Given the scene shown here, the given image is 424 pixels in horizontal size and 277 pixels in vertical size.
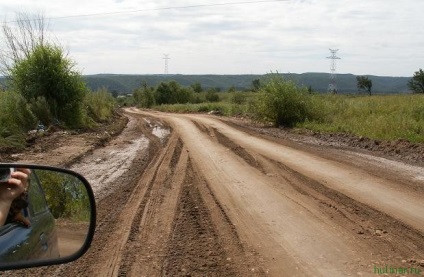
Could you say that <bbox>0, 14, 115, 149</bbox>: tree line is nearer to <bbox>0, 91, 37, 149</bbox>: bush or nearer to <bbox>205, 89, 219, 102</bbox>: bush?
<bbox>0, 91, 37, 149</bbox>: bush

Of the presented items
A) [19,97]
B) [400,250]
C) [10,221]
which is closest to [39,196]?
[10,221]

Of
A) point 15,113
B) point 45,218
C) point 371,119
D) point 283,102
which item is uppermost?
point 283,102

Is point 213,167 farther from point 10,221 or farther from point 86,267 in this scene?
point 10,221

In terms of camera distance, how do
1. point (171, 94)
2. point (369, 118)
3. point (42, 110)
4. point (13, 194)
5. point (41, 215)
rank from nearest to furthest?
point (13, 194)
point (41, 215)
point (42, 110)
point (369, 118)
point (171, 94)

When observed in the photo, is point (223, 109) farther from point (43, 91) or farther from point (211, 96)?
point (211, 96)

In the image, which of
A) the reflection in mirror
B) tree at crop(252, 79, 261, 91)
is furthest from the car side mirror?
tree at crop(252, 79, 261, 91)

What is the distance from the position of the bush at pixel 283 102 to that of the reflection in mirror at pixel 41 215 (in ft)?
68.2

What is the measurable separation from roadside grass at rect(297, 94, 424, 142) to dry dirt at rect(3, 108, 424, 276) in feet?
12.0

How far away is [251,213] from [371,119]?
15609mm

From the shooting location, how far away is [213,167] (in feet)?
35.2

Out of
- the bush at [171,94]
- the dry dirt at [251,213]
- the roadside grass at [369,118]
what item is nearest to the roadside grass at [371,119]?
the roadside grass at [369,118]

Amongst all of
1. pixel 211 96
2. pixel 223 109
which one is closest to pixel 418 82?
pixel 211 96

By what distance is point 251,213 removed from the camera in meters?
6.79

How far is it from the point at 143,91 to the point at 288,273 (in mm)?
80876
